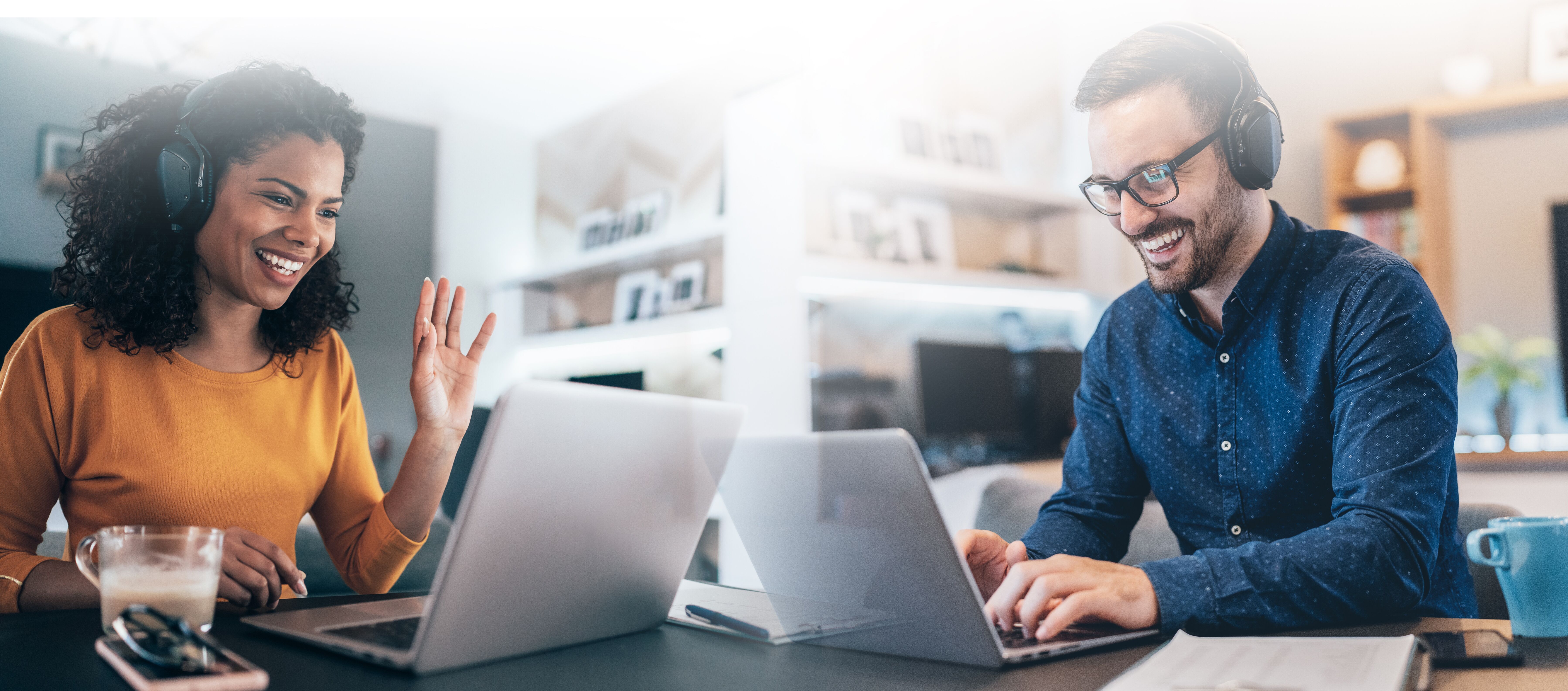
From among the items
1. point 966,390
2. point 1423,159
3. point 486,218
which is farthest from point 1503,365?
point 486,218

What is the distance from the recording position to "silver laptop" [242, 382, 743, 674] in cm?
55

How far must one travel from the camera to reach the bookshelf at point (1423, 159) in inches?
121

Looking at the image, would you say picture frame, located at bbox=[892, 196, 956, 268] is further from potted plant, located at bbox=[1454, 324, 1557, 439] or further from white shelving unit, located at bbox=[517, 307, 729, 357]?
potted plant, located at bbox=[1454, 324, 1557, 439]

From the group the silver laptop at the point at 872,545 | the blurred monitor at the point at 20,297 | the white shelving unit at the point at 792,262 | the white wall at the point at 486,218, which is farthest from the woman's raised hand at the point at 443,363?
the white wall at the point at 486,218

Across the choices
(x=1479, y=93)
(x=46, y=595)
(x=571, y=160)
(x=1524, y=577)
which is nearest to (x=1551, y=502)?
(x=1479, y=93)

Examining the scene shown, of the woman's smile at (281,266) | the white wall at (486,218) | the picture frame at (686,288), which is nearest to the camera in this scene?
the woman's smile at (281,266)

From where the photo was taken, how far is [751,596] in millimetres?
854

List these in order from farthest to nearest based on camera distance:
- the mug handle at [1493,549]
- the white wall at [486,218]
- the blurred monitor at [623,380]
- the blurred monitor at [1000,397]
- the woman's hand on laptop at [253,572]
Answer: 1. the white wall at [486,218]
2. the blurred monitor at [623,380]
3. the blurred monitor at [1000,397]
4. the woman's hand on laptop at [253,572]
5. the mug handle at [1493,549]

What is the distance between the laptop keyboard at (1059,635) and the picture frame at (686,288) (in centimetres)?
291

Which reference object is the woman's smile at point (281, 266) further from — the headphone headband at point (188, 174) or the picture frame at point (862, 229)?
the picture frame at point (862, 229)

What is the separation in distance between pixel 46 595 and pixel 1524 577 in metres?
1.25

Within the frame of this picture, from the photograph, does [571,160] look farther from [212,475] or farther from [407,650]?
[407,650]

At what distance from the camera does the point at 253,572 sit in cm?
80

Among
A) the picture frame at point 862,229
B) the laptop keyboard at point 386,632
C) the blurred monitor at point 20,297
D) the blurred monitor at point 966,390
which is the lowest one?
the laptop keyboard at point 386,632
